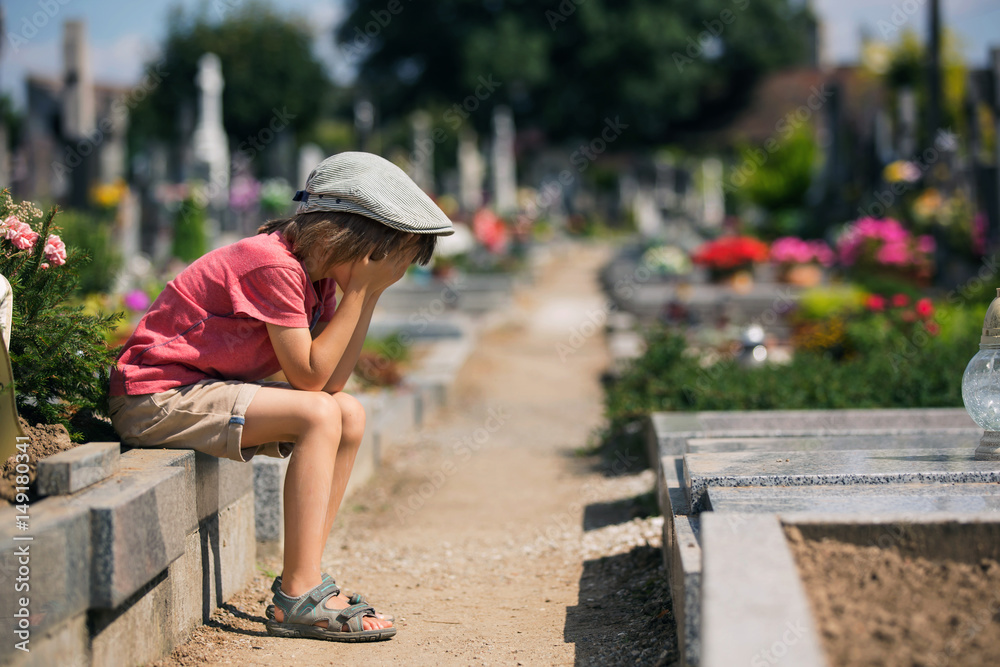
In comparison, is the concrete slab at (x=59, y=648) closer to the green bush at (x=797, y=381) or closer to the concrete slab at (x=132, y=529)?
the concrete slab at (x=132, y=529)

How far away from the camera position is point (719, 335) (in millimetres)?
9195

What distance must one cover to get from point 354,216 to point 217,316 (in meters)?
0.47

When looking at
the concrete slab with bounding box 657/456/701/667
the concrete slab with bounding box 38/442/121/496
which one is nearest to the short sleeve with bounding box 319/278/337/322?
the concrete slab with bounding box 38/442/121/496

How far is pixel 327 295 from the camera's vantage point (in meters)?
2.78

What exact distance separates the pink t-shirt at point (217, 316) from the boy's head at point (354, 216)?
8 cm

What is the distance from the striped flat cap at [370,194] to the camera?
2.56 meters

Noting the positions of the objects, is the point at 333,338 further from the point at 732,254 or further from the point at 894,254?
the point at 894,254

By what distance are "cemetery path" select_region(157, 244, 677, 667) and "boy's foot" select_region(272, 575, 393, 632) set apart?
65 mm

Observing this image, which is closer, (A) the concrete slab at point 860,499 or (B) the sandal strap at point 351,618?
(A) the concrete slab at point 860,499

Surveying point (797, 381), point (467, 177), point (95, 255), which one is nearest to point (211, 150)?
point (95, 255)

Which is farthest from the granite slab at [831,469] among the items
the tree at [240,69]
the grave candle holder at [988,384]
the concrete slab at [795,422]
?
the tree at [240,69]

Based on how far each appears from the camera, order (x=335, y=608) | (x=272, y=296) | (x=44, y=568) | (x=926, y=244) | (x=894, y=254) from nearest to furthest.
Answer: (x=44, y=568)
(x=272, y=296)
(x=335, y=608)
(x=894, y=254)
(x=926, y=244)

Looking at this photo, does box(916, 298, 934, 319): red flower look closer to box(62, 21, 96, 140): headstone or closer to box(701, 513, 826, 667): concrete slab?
box(701, 513, 826, 667): concrete slab

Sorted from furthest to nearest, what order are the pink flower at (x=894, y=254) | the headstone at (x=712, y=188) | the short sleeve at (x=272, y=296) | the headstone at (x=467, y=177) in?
the headstone at (x=712, y=188) < the headstone at (x=467, y=177) < the pink flower at (x=894, y=254) < the short sleeve at (x=272, y=296)
